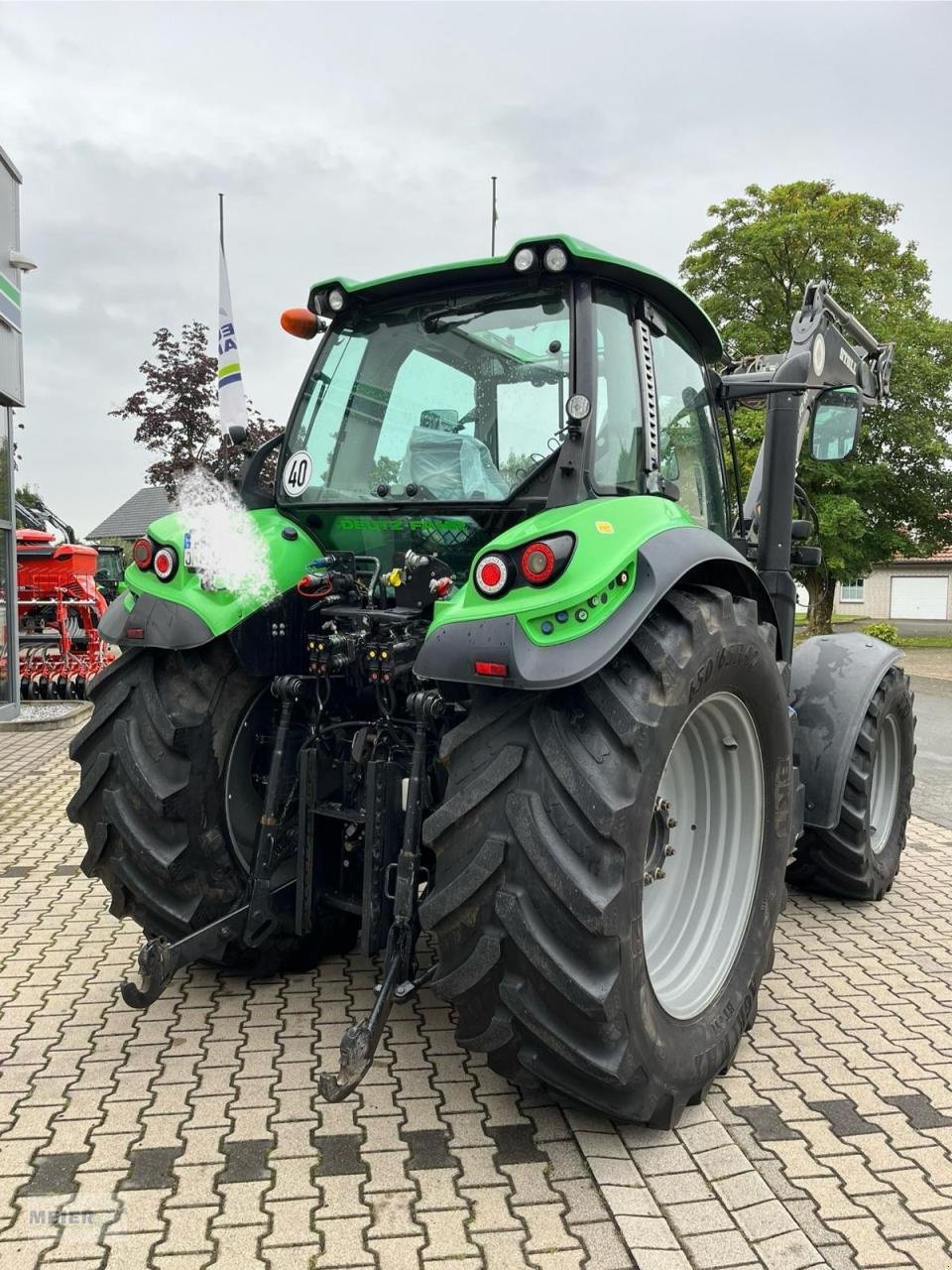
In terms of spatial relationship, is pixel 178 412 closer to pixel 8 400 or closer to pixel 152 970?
pixel 8 400

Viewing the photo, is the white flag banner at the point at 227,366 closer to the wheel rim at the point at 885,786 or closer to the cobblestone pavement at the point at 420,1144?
the cobblestone pavement at the point at 420,1144

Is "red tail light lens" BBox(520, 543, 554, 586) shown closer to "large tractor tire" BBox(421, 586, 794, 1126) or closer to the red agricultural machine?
"large tractor tire" BBox(421, 586, 794, 1126)

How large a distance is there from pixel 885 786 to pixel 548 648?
3.34 m

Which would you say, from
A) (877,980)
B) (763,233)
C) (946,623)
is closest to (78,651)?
(877,980)

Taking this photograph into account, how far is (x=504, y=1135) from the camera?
2752 millimetres

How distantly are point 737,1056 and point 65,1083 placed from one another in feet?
6.82

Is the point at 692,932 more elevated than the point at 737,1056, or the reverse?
the point at 692,932

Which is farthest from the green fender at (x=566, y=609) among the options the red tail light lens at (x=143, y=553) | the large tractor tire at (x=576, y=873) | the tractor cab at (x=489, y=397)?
the red tail light lens at (x=143, y=553)

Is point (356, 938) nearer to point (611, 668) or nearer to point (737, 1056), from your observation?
point (737, 1056)

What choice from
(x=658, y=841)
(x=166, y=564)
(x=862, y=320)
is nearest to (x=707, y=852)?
(x=658, y=841)

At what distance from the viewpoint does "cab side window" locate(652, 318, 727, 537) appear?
355 centimetres

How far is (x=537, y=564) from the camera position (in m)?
2.51

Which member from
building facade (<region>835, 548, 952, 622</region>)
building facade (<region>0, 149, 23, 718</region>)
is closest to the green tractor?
building facade (<region>0, 149, 23, 718</region>)

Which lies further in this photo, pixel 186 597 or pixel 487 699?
pixel 186 597
